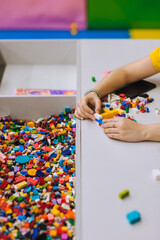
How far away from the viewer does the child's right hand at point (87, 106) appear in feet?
3.74

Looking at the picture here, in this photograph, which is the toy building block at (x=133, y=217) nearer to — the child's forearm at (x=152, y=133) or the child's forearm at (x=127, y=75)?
the child's forearm at (x=152, y=133)

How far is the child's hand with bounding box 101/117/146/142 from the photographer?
3.30ft

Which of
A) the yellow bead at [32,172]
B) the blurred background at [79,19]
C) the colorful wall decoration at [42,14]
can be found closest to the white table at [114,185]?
the yellow bead at [32,172]

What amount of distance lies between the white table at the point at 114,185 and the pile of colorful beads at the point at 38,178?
125 millimetres

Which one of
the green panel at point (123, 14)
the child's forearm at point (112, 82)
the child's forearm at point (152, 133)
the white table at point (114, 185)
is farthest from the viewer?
the green panel at point (123, 14)

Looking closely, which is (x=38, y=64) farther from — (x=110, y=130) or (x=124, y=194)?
(x=124, y=194)

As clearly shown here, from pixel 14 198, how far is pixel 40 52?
1291mm

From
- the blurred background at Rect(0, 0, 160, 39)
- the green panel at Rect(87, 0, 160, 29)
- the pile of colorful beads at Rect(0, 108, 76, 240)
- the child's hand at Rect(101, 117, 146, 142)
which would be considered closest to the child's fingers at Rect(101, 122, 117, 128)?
the child's hand at Rect(101, 117, 146, 142)

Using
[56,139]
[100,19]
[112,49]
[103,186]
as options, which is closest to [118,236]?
[103,186]

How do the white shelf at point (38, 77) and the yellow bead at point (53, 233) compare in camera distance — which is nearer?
the yellow bead at point (53, 233)

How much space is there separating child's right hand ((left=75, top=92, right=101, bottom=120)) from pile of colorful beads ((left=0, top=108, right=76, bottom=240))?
0.18 m

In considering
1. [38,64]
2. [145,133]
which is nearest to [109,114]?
[145,133]

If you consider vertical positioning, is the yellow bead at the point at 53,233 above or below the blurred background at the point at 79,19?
below

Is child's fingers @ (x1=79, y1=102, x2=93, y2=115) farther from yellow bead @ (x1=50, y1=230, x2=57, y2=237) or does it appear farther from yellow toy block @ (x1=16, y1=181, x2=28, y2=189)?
yellow bead @ (x1=50, y1=230, x2=57, y2=237)
